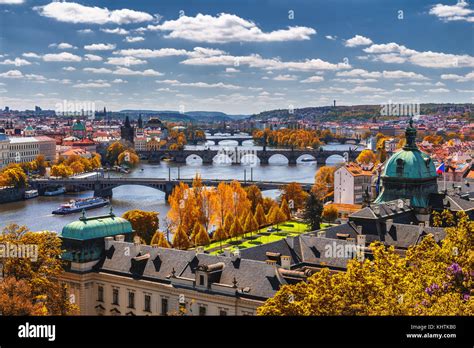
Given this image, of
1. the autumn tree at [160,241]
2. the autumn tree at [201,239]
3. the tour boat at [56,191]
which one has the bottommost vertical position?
the tour boat at [56,191]

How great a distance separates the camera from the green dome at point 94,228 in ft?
75.0

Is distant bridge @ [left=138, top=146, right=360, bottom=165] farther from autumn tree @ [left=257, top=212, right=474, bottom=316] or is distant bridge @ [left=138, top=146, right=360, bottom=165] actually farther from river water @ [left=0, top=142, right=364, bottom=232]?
autumn tree @ [left=257, top=212, right=474, bottom=316]

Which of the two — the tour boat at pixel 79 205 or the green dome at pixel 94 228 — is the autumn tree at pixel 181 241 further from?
the tour boat at pixel 79 205

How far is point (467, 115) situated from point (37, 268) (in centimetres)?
13165

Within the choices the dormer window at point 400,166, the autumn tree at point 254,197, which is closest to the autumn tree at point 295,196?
the autumn tree at point 254,197

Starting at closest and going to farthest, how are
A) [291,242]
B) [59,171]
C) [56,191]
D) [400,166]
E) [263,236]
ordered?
[291,242] → [400,166] → [263,236] → [56,191] → [59,171]

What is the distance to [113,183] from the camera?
64.9 metres

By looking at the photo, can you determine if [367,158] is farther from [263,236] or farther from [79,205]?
[263,236]

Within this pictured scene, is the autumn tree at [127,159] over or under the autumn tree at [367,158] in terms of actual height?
under

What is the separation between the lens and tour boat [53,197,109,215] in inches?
2026

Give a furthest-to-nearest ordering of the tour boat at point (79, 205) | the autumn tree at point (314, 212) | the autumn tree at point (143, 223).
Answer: the tour boat at point (79, 205)
the autumn tree at point (314, 212)
the autumn tree at point (143, 223)

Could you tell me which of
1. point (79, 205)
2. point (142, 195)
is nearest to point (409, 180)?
point (79, 205)

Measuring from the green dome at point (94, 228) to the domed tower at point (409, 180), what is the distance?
1418 cm

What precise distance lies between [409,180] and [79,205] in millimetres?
29618
